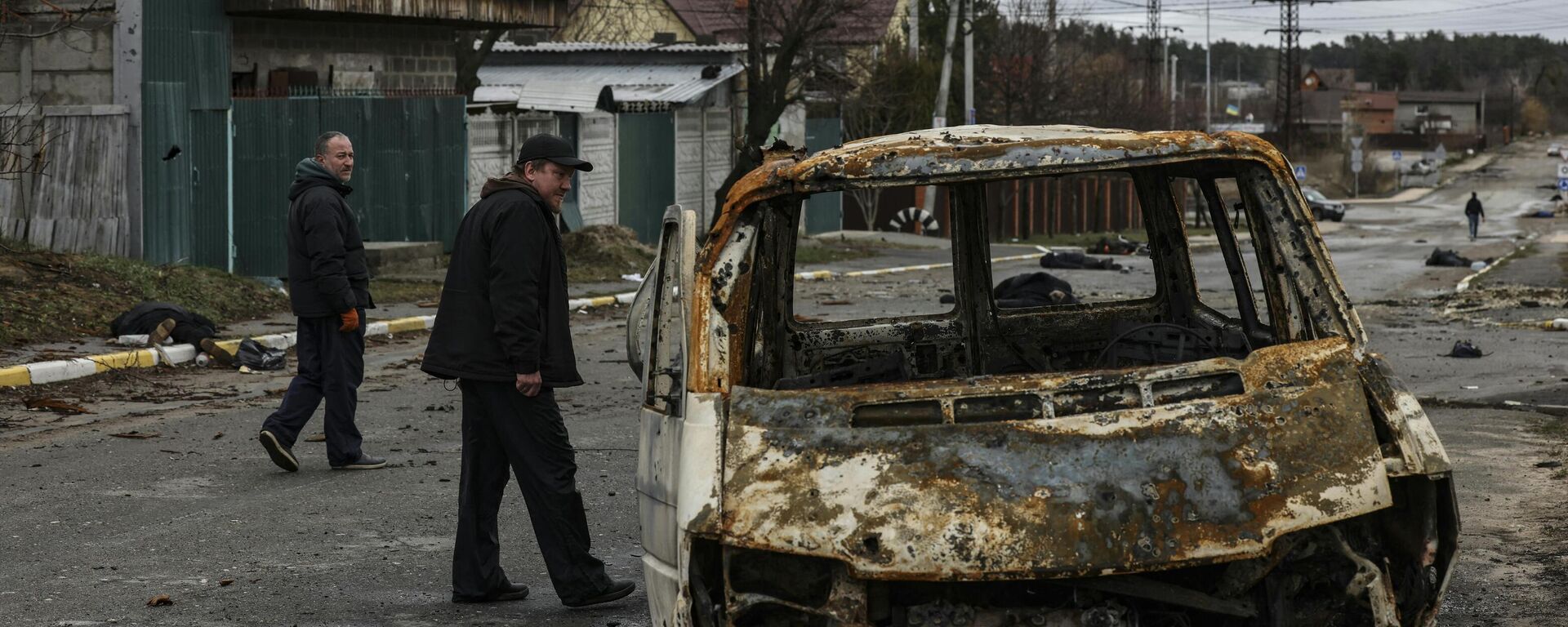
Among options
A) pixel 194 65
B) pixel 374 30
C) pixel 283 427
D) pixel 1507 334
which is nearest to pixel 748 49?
pixel 374 30

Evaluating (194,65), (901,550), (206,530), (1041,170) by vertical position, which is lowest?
(206,530)

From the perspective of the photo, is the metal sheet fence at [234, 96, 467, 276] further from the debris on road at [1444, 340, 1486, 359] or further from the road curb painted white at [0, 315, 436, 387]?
the debris on road at [1444, 340, 1486, 359]

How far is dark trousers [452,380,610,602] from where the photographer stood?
626cm

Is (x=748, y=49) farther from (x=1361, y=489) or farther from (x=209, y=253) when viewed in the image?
(x=1361, y=489)

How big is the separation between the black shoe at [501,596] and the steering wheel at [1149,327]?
2.28 metres

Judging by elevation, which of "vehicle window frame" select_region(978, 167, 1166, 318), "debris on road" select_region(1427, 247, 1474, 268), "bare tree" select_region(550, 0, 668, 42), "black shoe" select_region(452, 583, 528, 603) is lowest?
"black shoe" select_region(452, 583, 528, 603)

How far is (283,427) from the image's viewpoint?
9.05m

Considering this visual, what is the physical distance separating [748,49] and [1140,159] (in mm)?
24950

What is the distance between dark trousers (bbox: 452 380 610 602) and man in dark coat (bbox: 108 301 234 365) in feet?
25.9

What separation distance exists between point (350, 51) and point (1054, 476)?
20.8 m

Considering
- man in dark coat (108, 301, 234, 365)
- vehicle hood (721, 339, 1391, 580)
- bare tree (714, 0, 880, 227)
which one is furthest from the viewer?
bare tree (714, 0, 880, 227)

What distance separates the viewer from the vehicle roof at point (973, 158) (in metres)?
5.07

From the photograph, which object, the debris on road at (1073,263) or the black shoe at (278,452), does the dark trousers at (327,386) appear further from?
the debris on road at (1073,263)

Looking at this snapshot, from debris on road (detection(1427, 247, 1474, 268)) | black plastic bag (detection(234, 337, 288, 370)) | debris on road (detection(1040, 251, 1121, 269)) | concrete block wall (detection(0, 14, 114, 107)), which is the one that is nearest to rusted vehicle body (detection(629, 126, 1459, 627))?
black plastic bag (detection(234, 337, 288, 370))
